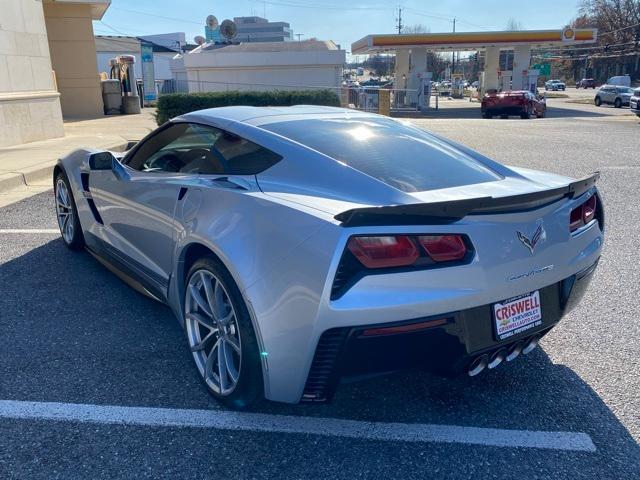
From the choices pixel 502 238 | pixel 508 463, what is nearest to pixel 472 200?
pixel 502 238

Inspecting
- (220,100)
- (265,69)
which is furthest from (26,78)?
(265,69)

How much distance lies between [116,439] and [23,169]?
794 centimetres

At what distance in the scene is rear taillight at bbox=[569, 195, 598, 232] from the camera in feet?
9.38

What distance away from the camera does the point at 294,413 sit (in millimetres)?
2850

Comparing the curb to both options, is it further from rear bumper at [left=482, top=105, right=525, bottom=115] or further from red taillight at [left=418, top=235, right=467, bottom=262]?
rear bumper at [left=482, top=105, right=525, bottom=115]

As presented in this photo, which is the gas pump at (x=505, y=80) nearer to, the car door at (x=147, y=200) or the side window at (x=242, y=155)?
the car door at (x=147, y=200)

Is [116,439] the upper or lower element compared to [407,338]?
lower

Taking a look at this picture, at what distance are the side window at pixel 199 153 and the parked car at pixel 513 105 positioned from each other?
27669 millimetres

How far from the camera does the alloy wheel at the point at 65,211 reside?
17.1ft

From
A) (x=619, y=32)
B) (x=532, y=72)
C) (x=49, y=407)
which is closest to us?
(x=49, y=407)

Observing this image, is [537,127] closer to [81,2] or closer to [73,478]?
[81,2]

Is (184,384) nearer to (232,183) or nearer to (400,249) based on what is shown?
(232,183)

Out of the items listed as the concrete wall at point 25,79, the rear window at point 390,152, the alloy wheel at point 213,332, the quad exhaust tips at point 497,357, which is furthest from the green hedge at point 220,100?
the quad exhaust tips at point 497,357

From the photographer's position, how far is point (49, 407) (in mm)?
2885
